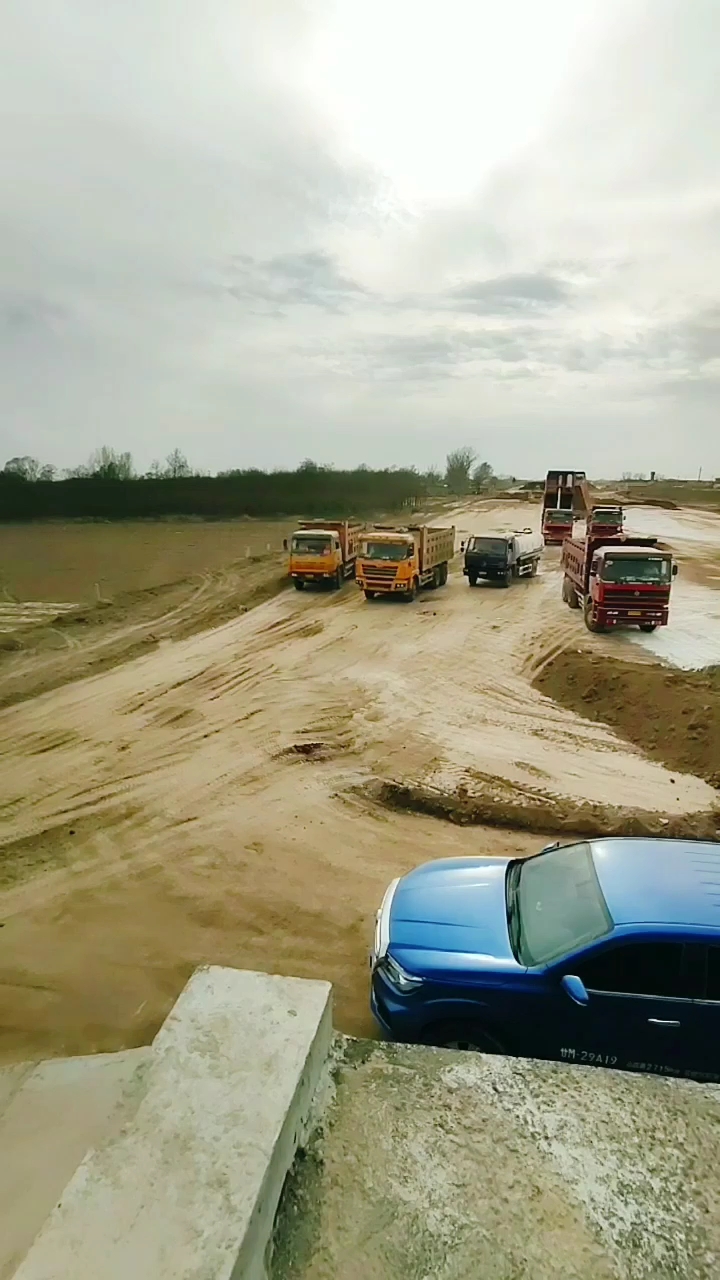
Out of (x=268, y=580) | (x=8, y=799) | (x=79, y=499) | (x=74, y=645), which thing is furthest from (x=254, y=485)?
(x=8, y=799)

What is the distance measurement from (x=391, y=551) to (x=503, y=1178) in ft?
72.2

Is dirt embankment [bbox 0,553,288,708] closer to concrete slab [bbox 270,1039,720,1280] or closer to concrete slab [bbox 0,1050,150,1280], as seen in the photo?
concrete slab [bbox 0,1050,150,1280]

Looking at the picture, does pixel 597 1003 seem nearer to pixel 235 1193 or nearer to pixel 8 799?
pixel 235 1193

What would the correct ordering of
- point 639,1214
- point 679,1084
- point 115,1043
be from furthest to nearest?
point 115,1043, point 679,1084, point 639,1214

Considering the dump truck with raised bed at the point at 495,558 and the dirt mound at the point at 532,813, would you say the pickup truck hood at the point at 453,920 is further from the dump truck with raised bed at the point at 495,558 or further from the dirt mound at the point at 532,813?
the dump truck with raised bed at the point at 495,558

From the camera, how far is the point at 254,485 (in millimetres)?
73812

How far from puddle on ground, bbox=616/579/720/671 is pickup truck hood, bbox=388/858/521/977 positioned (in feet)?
36.6

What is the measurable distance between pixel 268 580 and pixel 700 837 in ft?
68.0

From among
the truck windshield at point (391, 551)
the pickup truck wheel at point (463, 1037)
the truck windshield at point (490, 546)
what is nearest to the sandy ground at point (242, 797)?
the pickup truck wheel at point (463, 1037)

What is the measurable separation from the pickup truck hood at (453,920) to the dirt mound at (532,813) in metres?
3.08

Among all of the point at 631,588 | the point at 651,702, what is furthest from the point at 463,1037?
the point at 631,588

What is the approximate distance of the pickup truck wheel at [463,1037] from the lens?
5.29 meters

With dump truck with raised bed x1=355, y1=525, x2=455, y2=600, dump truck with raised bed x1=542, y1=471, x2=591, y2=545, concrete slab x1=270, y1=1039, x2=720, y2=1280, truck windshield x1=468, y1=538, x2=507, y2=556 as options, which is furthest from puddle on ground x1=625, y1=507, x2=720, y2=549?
concrete slab x1=270, y1=1039, x2=720, y2=1280

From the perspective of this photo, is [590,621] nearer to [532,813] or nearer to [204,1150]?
[532,813]
